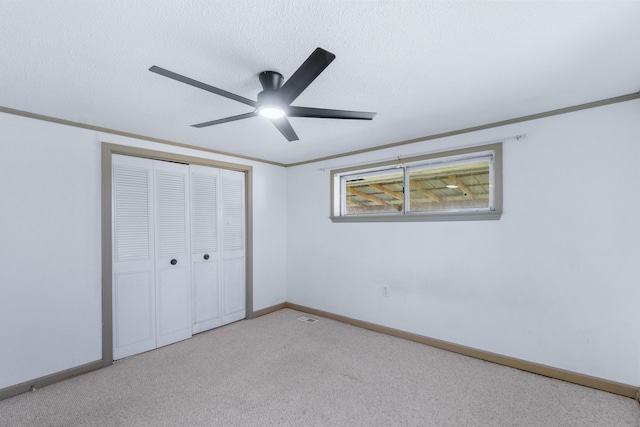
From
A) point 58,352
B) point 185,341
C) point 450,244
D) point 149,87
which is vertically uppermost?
point 149,87

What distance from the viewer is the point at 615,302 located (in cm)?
232

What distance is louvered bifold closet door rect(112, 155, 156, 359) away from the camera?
2.98 metres

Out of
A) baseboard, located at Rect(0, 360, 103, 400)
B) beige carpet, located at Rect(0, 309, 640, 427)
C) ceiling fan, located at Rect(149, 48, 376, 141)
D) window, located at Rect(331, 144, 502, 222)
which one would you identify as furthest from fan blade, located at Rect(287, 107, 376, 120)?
baseboard, located at Rect(0, 360, 103, 400)

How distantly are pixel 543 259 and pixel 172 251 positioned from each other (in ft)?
12.5

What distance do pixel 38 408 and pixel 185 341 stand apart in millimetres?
1329

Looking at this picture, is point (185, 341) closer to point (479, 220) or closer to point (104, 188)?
point (104, 188)

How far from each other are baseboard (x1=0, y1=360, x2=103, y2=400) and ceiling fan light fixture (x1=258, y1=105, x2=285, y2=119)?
9.25ft

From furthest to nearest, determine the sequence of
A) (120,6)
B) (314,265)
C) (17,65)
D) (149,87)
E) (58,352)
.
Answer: (314,265), (58,352), (149,87), (17,65), (120,6)

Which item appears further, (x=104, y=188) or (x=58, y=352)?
(x=104, y=188)

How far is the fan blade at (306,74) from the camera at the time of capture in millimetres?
1328

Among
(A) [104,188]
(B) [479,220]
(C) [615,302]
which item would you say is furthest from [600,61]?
(A) [104,188]

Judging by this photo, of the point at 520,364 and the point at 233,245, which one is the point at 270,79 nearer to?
the point at 233,245

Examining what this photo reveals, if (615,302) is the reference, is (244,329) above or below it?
below

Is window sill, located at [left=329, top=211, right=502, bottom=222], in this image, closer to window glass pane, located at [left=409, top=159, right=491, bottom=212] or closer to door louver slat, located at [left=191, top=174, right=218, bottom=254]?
window glass pane, located at [left=409, top=159, right=491, bottom=212]
